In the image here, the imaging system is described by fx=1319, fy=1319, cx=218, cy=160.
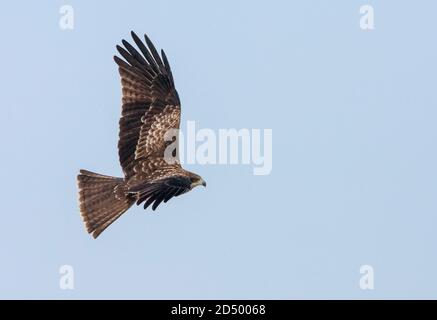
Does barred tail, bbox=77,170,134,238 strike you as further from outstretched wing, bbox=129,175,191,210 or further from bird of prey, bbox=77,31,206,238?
outstretched wing, bbox=129,175,191,210

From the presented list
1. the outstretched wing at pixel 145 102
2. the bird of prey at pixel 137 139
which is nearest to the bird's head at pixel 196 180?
the bird of prey at pixel 137 139

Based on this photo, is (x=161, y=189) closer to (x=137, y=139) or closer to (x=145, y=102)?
(x=137, y=139)

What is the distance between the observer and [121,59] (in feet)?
64.5

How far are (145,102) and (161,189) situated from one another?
264 centimetres

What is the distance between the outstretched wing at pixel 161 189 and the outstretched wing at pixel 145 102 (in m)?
1.12

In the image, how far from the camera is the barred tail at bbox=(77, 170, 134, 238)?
61.9 feet

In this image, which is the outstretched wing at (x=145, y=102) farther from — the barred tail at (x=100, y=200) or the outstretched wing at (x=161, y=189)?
the outstretched wing at (x=161, y=189)

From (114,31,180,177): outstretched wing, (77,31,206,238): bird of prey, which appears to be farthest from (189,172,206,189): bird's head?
(114,31,180,177): outstretched wing

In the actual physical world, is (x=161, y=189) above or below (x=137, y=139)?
below

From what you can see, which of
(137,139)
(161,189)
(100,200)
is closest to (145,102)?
(137,139)

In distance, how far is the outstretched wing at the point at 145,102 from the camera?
62.6 feet

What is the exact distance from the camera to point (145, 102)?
767 inches
